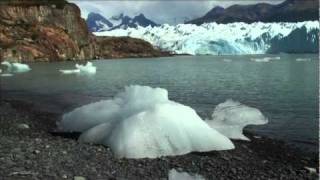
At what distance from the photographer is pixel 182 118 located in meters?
12.2

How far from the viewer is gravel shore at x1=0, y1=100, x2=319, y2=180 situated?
29.5 ft

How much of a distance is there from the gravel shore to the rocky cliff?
9026cm

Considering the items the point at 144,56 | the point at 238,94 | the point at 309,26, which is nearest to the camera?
the point at 238,94

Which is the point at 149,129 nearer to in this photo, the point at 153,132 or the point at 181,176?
the point at 153,132

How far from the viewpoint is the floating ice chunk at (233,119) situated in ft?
47.4

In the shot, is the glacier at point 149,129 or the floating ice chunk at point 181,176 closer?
the floating ice chunk at point 181,176

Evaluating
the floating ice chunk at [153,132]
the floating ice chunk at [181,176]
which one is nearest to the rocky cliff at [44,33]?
the floating ice chunk at [153,132]

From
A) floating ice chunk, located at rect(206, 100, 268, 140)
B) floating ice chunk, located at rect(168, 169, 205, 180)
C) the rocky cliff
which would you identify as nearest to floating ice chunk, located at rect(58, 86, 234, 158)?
floating ice chunk, located at rect(168, 169, 205, 180)

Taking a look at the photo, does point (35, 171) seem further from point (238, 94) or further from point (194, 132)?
point (238, 94)

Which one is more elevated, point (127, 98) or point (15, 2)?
point (15, 2)

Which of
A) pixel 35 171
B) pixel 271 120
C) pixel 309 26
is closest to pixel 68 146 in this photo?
pixel 35 171

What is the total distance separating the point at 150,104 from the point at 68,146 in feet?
8.71

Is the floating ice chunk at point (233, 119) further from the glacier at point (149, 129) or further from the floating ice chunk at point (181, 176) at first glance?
the floating ice chunk at point (181, 176)

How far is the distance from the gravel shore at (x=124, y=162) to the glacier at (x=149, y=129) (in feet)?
1.03
